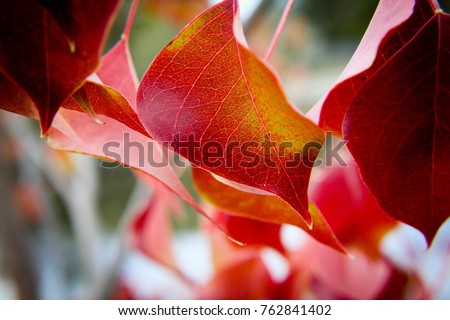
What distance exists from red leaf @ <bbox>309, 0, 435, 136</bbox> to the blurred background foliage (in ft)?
0.96

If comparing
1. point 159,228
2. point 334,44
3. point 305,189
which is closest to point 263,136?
point 305,189

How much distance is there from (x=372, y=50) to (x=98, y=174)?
1322 mm

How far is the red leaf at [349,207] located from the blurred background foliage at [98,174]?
161mm

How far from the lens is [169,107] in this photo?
0.17m

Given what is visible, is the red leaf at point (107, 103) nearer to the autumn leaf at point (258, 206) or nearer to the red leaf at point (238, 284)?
the autumn leaf at point (258, 206)

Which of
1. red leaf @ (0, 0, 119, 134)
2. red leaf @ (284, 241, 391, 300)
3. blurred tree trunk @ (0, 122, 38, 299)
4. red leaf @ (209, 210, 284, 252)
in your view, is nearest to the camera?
red leaf @ (0, 0, 119, 134)

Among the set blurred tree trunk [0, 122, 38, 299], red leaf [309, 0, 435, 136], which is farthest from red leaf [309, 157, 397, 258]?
blurred tree trunk [0, 122, 38, 299]

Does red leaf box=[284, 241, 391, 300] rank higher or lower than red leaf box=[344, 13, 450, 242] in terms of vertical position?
lower

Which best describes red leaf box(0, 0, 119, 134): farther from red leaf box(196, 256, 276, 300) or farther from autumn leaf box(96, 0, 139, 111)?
red leaf box(196, 256, 276, 300)

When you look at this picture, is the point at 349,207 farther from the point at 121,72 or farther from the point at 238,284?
the point at 121,72

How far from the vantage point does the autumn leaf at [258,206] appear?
0.20 m

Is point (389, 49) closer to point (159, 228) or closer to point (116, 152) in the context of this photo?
point (116, 152)

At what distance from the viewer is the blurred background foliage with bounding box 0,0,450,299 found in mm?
618

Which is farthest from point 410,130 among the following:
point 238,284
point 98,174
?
point 98,174
